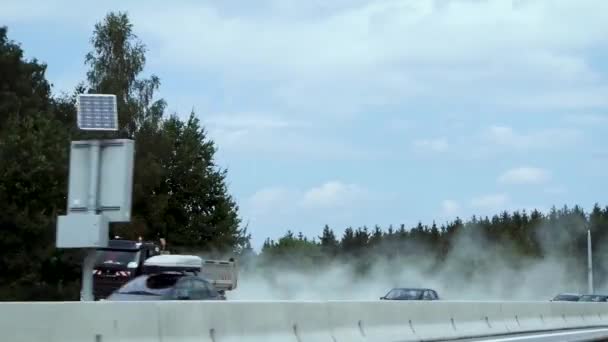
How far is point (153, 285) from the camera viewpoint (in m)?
22.8

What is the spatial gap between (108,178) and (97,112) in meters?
2.40

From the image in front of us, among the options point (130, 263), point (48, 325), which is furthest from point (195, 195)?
point (48, 325)

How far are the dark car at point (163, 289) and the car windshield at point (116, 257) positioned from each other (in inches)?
427

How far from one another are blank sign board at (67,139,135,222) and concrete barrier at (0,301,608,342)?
268 centimetres

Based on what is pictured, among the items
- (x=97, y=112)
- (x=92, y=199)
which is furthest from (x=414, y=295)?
(x=92, y=199)

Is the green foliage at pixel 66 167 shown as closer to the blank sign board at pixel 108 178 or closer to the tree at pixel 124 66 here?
the tree at pixel 124 66

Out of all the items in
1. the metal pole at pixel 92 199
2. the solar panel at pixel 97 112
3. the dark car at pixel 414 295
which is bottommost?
the dark car at pixel 414 295

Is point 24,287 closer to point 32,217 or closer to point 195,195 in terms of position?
point 32,217

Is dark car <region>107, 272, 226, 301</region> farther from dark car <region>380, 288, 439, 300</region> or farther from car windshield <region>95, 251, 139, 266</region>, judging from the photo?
dark car <region>380, 288, 439, 300</region>

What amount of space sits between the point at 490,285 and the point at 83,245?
273ft

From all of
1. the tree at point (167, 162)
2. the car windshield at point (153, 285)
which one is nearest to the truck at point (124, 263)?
the car windshield at point (153, 285)

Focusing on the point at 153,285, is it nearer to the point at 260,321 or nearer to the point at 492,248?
the point at 260,321

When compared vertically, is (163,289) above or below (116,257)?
below

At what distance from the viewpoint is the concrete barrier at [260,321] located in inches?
467
